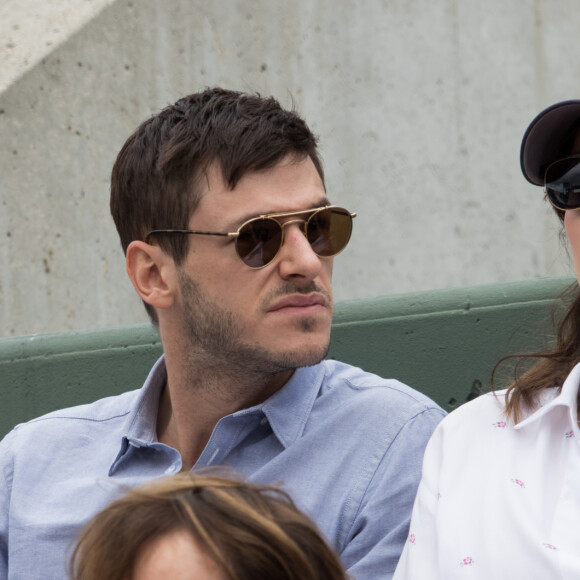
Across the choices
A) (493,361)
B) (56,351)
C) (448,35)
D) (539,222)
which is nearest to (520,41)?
(448,35)

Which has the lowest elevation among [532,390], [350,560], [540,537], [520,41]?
[350,560]

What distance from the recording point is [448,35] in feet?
14.3

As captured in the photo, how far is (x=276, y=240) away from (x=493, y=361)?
39.5 inches

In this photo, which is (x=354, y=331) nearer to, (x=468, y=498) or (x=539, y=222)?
(x=468, y=498)

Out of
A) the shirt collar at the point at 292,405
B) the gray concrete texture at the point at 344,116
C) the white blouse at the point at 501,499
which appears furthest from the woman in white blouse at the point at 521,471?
the gray concrete texture at the point at 344,116

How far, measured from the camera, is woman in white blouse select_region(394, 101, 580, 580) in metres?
1.50

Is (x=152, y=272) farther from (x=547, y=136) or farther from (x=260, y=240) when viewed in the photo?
(x=547, y=136)

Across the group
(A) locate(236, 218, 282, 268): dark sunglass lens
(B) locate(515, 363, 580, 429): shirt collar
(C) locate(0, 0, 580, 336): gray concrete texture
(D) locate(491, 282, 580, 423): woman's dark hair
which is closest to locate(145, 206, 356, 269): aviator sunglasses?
(A) locate(236, 218, 282, 268): dark sunglass lens

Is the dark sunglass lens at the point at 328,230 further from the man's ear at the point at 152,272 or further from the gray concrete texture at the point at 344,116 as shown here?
the gray concrete texture at the point at 344,116

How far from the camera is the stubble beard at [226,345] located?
206 centimetres

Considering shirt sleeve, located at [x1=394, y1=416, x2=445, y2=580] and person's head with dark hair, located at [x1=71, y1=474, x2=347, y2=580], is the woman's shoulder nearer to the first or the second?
shirt sleeve, located at [x1=394, y1=416, x2=445, y2=580]

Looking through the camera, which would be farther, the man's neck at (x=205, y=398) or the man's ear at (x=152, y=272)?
the man's ear at (x=152, y=272)

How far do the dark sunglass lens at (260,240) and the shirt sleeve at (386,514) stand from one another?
18.9 inches

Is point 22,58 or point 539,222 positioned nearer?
point 22,58
